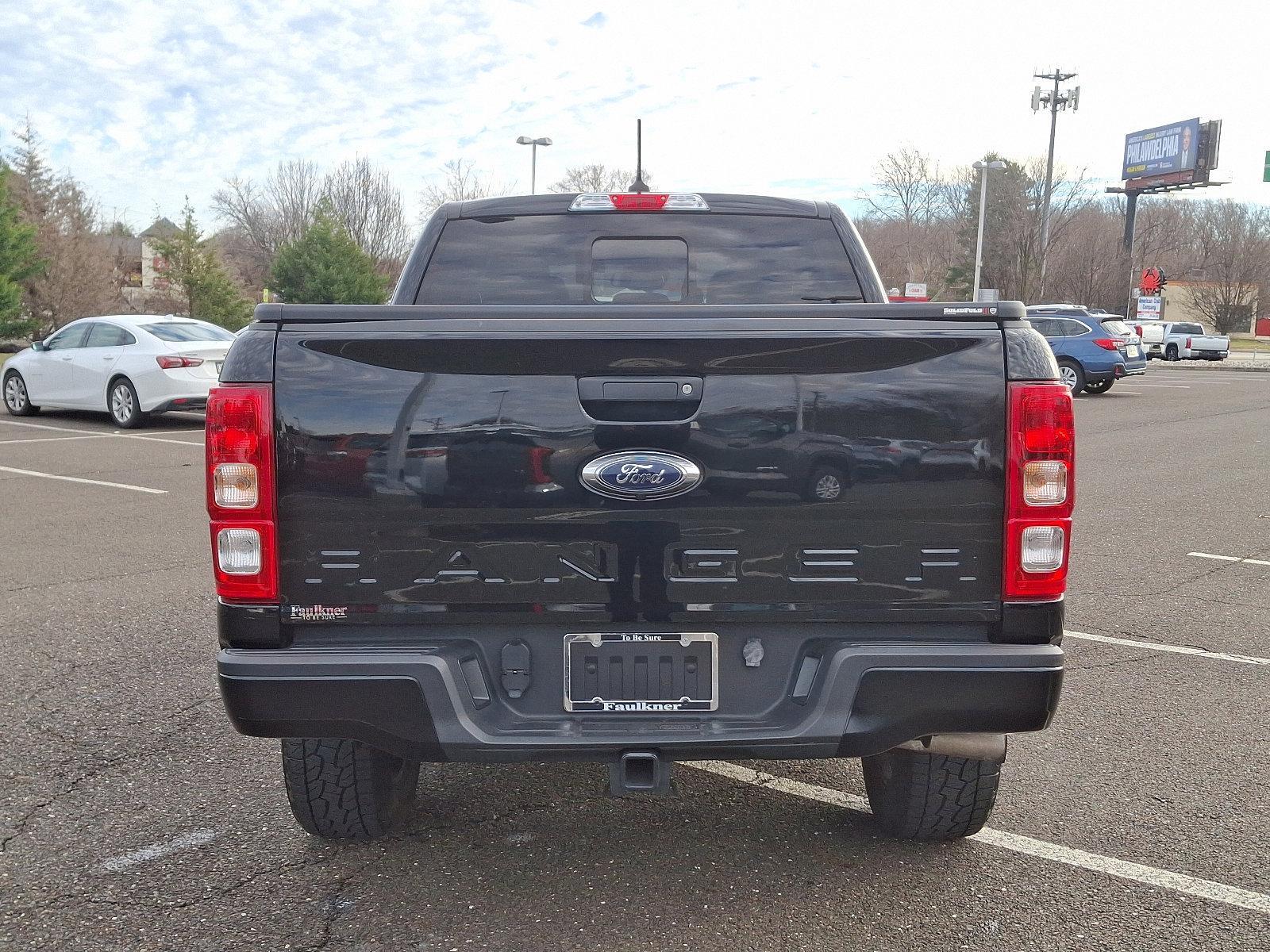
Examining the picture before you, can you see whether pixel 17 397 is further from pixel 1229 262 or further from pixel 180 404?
pixel 1229 262

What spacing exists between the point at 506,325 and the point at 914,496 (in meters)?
1.03

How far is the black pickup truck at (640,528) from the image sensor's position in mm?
2605

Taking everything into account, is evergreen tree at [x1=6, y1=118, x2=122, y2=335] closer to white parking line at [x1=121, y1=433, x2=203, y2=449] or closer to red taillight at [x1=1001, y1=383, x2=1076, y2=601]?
white parking line at [x1=121, y1=433, x2=203, y2=449]

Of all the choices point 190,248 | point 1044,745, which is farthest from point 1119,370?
point 190,248

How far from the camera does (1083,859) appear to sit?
3.27 metres

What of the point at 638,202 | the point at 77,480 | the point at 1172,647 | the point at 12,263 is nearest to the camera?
the point at 638,202

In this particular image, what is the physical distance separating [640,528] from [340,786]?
1.26 metres

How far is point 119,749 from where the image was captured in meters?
4.09

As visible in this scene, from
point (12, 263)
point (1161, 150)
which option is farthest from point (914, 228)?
point (12, 263)

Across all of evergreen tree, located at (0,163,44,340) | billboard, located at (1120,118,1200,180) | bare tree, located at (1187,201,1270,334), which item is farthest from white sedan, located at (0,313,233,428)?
bare tree, located at (1187,201,1270,334)

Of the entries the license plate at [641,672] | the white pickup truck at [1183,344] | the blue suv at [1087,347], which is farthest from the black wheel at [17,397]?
the white pickup truck at [1183,344]

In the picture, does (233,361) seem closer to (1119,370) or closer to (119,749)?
(119,749)

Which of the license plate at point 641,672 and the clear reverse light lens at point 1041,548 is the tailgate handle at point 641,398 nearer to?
the license plate at point 641,672

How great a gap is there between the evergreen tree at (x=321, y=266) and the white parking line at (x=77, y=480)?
4030 centimetres
